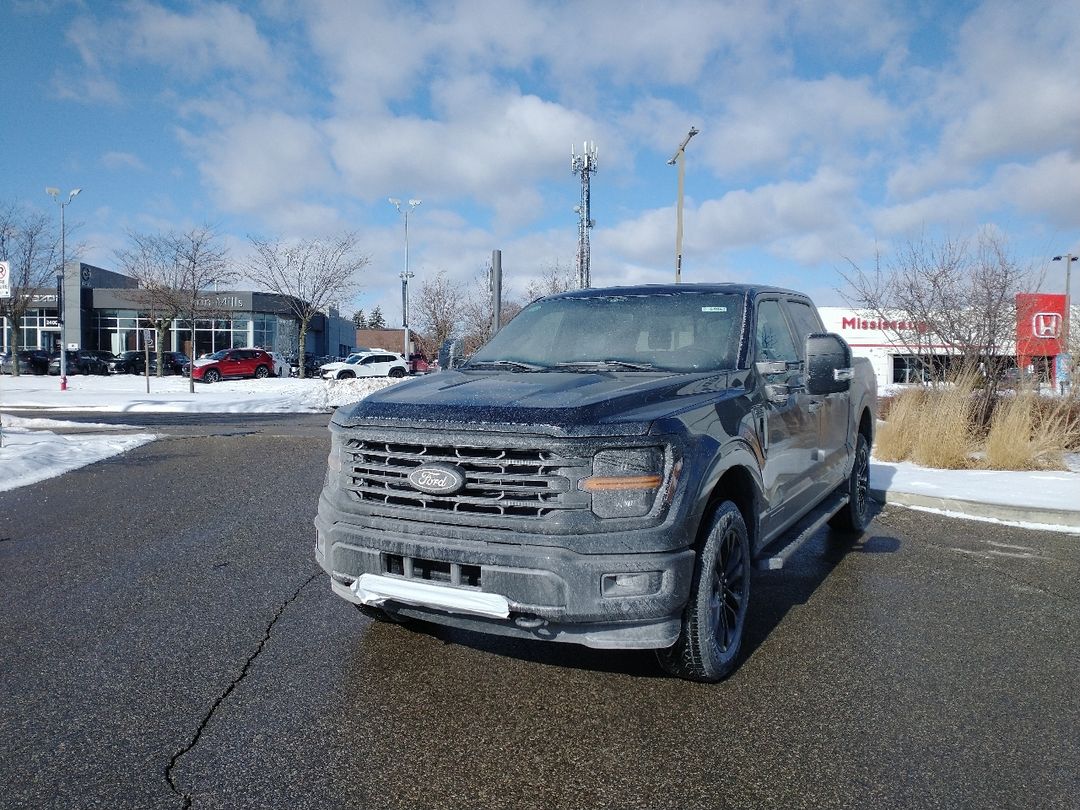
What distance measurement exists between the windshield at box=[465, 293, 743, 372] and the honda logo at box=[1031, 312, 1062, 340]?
36.3 ft

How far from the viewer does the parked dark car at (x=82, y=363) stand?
1742 inches

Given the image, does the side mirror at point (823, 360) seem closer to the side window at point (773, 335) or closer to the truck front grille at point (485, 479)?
the side window at point (773, 335)

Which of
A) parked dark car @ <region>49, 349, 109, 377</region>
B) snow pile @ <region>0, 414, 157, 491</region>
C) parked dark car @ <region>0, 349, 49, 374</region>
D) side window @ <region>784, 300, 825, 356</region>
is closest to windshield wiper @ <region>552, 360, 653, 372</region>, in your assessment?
side window @ <region>784, 300, 825, 356</region>

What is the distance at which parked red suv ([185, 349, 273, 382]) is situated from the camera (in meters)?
38.6

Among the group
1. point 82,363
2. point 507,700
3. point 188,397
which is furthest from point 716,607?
point 82,363

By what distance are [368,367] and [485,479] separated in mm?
37873

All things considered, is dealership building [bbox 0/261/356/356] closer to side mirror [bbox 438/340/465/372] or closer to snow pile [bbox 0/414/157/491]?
snow pile [bbox 0/414/157/491]

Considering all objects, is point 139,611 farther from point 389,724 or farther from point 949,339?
point 949,339

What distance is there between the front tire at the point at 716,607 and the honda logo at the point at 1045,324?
38.8 feet

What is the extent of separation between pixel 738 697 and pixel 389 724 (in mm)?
1485

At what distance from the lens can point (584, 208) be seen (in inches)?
1576

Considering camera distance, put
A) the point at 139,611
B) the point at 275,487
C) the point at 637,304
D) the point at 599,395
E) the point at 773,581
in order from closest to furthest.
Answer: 1. the point at 599,395
2. the point at 139,611
3. the point at 637,304
4. the point at 773,581
5. the point at 275,487

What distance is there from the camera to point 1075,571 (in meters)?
5.77

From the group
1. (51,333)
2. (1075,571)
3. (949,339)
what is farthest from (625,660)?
(51,333)
